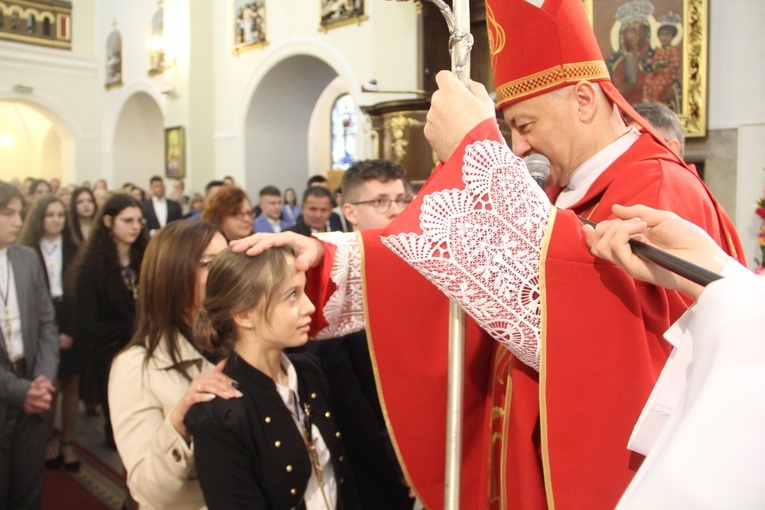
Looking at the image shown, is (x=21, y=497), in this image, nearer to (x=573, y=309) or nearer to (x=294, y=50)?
(x=573, y=309)

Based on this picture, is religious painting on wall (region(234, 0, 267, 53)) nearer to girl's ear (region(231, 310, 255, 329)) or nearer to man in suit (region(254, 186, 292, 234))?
man in suit (region(254, 186, 292, 234))


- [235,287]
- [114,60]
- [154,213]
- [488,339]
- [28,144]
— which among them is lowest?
[488,339]

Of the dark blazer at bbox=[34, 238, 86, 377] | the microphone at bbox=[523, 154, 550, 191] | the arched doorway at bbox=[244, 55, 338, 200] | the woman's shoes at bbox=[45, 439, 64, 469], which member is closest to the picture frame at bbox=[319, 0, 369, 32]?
the arched doorway at bbox=[244, 55, 338, 200]

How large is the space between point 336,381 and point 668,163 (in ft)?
4.43

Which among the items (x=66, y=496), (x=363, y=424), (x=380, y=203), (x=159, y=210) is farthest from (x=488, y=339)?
(x=159, y=210)

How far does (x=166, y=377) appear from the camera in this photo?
1879 mm

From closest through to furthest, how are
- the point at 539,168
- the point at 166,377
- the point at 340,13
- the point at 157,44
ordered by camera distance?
the point at 539,168 < the point at 166,377 < the point at 340,13 < the point at 157,44

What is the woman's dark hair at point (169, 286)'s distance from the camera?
1971mm

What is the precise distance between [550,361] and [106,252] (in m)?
3.15

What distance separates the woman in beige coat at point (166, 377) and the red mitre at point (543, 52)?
0.99 metres

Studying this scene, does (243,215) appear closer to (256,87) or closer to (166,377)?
(166,377)

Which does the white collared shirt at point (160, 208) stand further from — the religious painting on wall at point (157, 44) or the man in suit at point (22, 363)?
the man in suit at point (22, 363)

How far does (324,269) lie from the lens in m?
1.58

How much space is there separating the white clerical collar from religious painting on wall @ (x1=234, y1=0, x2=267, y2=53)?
10638 millimetres
